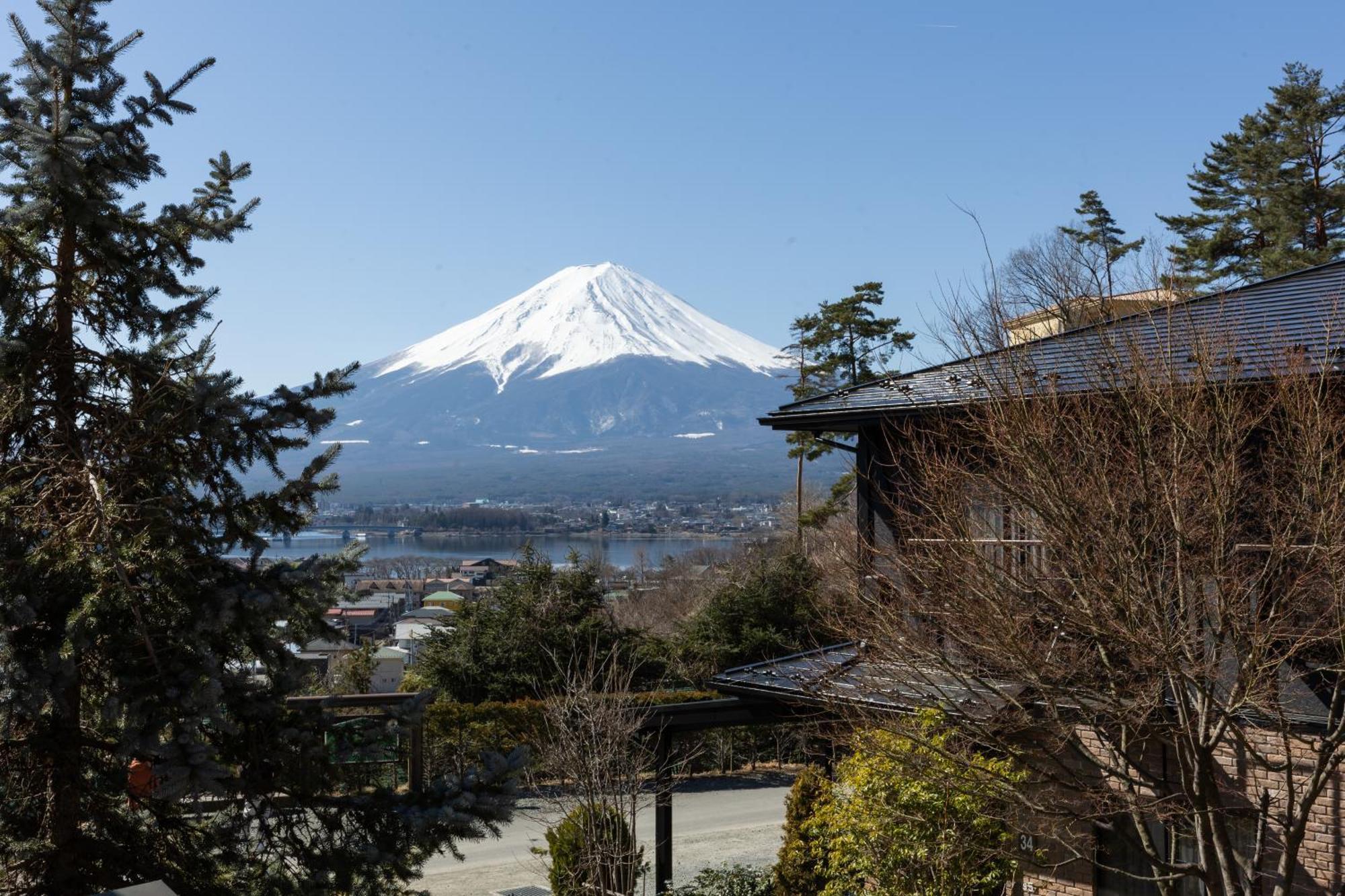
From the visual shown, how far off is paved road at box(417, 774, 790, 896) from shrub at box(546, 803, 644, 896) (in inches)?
26.9

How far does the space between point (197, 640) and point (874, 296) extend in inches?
1328

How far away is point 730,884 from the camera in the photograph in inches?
478

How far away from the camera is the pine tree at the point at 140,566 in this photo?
5629 mm

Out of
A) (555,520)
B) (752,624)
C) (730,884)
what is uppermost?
(752,624)

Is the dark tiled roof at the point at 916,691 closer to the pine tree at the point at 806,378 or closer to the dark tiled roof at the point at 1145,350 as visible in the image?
the dark tiled roof at the point at 1145,350

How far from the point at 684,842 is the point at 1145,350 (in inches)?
405

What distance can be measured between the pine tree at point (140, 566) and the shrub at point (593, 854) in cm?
456

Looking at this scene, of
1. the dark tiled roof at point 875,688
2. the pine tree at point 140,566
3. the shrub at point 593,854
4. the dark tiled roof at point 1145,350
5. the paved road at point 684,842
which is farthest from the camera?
the paved road at point 684,842

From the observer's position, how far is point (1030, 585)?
7.27 metres

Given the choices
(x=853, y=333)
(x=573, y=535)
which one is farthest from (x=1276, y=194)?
(x=573, y=535)

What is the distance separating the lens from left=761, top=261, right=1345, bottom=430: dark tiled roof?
300 inches

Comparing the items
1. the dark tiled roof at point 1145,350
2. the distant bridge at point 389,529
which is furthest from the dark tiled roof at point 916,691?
the distant bridge at point 389,529

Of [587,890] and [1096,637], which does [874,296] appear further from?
[1096,637]

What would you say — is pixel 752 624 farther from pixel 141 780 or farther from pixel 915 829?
pixel 141 780
